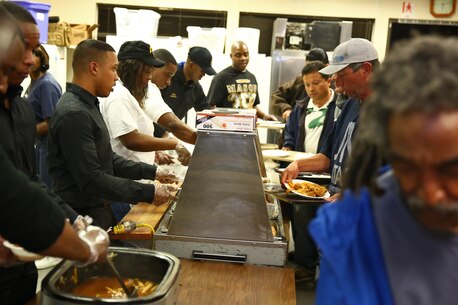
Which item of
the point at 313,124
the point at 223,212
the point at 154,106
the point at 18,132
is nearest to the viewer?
the point at 18,132

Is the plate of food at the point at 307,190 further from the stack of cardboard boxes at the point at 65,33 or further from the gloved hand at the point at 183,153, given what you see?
the stack of cardboard boxes at the point at 65,33

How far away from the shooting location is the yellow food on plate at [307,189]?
270 centimetres

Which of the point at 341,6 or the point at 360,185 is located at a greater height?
the point at 341,6

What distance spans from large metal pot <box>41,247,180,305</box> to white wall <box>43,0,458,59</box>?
648 centimetres

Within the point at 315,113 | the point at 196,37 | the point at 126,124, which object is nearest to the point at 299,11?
the point at 196,37

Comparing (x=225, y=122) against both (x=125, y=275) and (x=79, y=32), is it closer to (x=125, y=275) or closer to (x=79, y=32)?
(x=125, y=275)

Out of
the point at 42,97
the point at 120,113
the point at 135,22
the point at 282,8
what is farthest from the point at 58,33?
the point at 120,113

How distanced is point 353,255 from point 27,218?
0.66 metres

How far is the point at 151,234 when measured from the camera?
6.72 feet

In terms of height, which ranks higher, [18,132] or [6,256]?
[18,132]

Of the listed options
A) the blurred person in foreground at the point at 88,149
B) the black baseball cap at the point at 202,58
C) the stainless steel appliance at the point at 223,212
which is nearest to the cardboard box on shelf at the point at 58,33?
the black baseball cap at the point at 202,58

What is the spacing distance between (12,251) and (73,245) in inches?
9.4

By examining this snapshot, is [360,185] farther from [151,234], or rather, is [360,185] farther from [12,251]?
[151,234]

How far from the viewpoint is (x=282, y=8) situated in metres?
7.80
